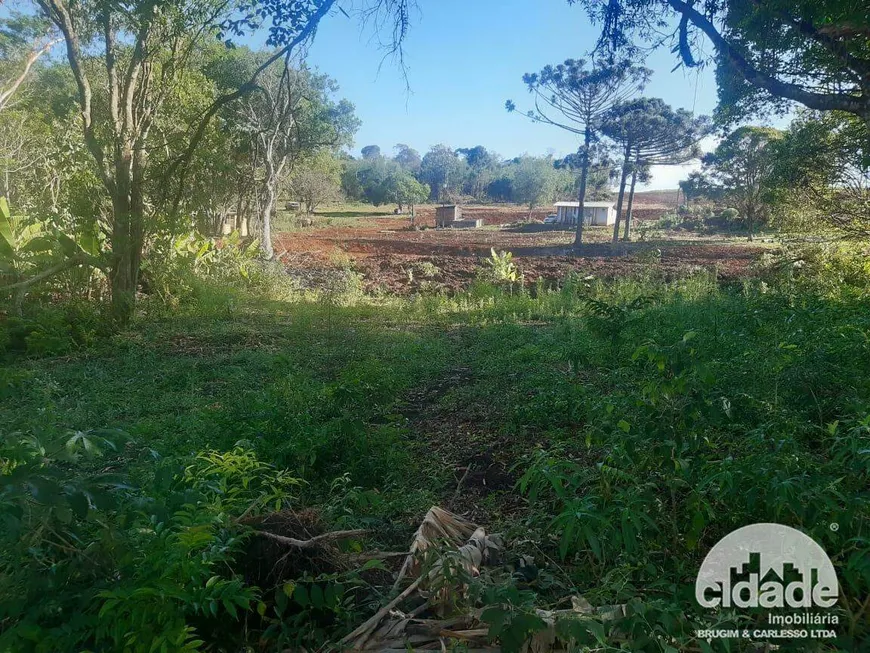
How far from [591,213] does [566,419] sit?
4147 centimetres

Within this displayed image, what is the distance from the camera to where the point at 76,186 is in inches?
374

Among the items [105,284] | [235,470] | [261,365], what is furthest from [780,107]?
[105,284]

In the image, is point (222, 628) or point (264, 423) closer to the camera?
point (222, 628)

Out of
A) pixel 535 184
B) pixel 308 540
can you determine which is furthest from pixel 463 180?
pixel 308 540

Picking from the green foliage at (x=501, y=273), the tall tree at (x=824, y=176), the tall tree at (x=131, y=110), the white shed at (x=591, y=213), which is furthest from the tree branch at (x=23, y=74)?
the white shed at (x=591, y=213)

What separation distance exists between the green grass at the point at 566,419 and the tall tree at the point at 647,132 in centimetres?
2317

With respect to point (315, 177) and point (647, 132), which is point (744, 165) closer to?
point (647, 132)

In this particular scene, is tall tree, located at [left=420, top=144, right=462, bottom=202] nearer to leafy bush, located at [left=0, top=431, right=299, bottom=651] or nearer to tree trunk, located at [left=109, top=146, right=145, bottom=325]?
tree trunk, located at [left=109, top=146, right=145, bottom=325]

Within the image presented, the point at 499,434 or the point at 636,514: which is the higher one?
the point at 636,514

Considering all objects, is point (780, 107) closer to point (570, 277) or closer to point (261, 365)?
point (570, 277)

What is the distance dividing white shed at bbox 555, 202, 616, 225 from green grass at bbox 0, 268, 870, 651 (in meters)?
35.5

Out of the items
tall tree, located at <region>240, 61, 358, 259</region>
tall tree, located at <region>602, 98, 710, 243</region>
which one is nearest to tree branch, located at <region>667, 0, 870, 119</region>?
tall tree, located at <region>240, 61, 358, 259</region>

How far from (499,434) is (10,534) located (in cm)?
323

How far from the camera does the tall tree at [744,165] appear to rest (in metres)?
28.4
